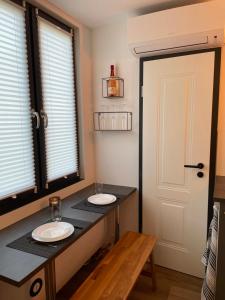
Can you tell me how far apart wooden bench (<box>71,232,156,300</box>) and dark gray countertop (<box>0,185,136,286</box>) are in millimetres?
350

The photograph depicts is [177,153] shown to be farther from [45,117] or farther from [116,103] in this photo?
[45,117]

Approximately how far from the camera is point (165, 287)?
2.07 m

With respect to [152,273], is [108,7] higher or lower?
higher

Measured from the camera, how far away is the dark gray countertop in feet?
3.67

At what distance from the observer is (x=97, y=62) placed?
2467 millimetres

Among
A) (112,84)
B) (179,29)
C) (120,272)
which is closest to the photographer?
(120,272)

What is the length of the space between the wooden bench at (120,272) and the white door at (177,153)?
13.9 inches

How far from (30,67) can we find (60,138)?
2.19 feet

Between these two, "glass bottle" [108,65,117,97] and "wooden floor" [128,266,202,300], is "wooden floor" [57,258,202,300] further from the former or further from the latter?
"glass bottle" [108,65,117,97]

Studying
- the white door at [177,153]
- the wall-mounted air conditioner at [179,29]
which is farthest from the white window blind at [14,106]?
the white door at [177,153]

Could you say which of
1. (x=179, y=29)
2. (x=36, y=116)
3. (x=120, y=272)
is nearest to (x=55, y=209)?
(x=120, y=272)

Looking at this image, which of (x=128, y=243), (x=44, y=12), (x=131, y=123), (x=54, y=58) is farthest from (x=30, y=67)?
(x=128, y=243)

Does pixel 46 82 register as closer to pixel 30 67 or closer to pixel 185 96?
pixel 30 67

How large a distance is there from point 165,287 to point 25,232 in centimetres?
135
